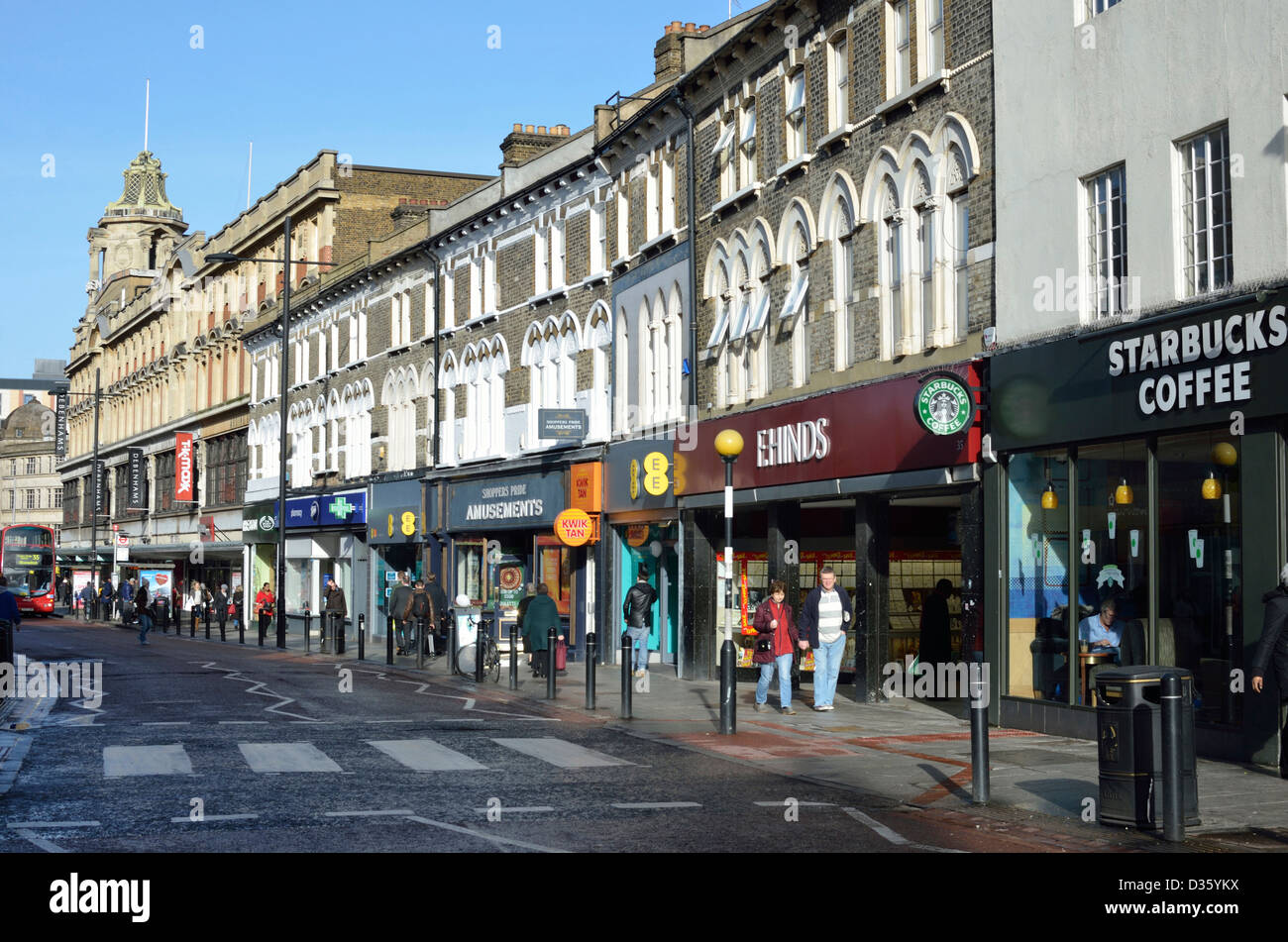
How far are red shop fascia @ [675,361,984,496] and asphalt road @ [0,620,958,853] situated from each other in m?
5.46

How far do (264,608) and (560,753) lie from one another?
30703 millimetres

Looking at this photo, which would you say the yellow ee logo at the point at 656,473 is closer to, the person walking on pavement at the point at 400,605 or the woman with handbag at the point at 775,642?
the person walking on pavement at the point at 400,605

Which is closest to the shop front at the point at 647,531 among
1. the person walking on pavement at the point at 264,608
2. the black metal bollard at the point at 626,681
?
the black metal bollard at the point at 626,681

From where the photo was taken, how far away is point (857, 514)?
21781 mm

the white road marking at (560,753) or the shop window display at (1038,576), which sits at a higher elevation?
the shop window display at (1038,576)

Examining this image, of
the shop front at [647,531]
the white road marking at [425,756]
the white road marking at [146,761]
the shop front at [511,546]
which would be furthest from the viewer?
the shop front at [511,546]

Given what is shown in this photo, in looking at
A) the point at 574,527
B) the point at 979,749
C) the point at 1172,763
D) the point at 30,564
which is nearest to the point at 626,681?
the point at 979,749

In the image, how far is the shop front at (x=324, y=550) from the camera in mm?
47938

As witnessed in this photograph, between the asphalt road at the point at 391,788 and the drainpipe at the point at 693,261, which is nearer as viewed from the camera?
the asphalt road at the point at 391,788

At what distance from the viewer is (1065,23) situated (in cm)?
1709

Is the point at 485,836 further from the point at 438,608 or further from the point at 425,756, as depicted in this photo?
the point at 438,608

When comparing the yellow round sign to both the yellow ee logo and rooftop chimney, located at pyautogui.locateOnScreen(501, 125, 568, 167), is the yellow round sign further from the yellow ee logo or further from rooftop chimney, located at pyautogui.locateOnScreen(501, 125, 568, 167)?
rooftop chimney, located at pyautogui.locateOnScreen(501, 125, 568, 167)

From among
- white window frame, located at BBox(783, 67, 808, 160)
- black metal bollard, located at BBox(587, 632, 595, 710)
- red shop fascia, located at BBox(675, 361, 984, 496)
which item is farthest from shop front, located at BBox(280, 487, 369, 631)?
A: black metal bollard, located at BBox(587, 632, 595, 710)

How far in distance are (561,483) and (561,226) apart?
6.16 m
